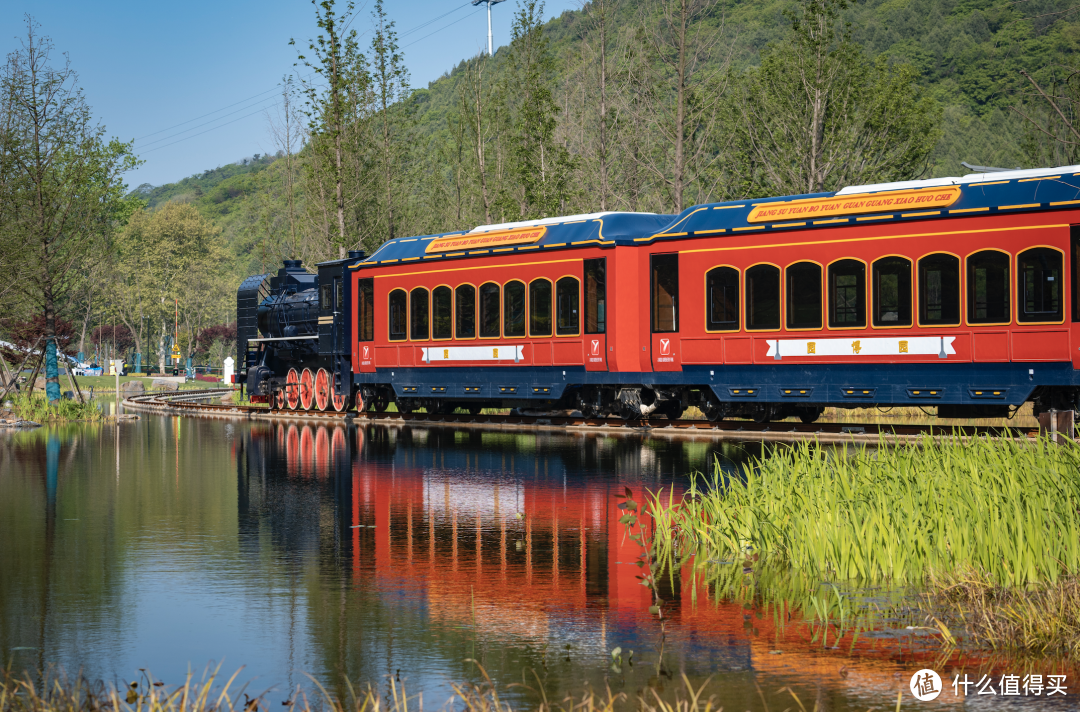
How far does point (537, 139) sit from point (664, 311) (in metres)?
14.6

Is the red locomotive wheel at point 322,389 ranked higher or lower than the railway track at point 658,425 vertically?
higher

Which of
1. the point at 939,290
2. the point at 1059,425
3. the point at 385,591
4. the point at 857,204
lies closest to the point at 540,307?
the point at 857,204

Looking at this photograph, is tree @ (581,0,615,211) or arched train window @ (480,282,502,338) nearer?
arched train window @ (480,282,502,338)

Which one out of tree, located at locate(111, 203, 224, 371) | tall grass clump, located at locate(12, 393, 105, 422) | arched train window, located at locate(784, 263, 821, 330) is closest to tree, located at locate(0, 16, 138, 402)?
tall grass clump, located at locate(12, 393, 105, 422)

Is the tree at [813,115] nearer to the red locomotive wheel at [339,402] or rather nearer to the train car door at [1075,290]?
the train car door at [1075,290]

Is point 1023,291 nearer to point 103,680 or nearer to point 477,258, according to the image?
point 477,258

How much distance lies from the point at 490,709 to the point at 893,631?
290 centimetres

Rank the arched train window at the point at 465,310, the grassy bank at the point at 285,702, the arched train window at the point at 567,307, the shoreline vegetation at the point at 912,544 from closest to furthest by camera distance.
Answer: the grassy bank at the point at 285,702 < the shoreline vegetation at the point at 912,544 < the arched train window at the point at 567,307 < the arched train window at the point at 465,310

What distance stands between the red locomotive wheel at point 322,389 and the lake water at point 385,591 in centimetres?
1587

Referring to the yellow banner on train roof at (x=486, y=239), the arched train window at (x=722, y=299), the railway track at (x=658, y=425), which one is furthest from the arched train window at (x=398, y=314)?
the arched train window at (x=722, y=299)

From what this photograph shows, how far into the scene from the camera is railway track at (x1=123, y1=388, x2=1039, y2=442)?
20.4 m

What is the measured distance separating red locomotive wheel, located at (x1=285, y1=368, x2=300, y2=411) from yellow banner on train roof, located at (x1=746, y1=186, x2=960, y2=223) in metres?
17.1

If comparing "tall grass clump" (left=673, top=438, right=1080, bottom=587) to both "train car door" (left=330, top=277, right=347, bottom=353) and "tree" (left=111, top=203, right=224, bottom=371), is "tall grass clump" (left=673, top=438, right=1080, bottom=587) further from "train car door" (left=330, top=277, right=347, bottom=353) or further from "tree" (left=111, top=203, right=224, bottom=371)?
"tree" (left=111, top=203, right=224, bottom=371)

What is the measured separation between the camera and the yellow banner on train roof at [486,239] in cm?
2664
